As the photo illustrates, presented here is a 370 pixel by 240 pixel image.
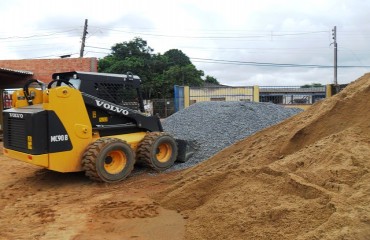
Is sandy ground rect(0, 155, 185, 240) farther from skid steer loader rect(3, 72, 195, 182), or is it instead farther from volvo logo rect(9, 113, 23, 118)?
volvo logo rect(9, 113, 23, 118)

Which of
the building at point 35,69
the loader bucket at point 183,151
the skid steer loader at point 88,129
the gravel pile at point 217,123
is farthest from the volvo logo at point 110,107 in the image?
the building at point 35,69

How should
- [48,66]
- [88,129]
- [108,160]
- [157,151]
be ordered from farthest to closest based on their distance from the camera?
1. [48,66]
2. [157,151]
3. [108,160]
4. [88,129]

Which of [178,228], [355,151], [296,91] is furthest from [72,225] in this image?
[296,91]

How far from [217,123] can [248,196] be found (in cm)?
719

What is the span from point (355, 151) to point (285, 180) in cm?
96

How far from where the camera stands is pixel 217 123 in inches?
481

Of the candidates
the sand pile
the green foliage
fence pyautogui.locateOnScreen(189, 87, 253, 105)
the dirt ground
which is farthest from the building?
the green foliage

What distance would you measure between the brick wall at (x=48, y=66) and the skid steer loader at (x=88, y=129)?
11.0 metres

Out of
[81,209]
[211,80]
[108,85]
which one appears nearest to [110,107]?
[108,85]

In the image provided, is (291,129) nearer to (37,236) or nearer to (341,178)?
(341,178)

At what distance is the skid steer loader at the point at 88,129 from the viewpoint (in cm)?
764

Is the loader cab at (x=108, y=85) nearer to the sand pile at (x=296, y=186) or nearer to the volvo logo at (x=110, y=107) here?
the volvo logo at (x=110, y=107)

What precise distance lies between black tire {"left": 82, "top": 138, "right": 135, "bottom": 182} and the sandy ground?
0.22 metres

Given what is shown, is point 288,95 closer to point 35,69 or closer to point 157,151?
point 35,69
